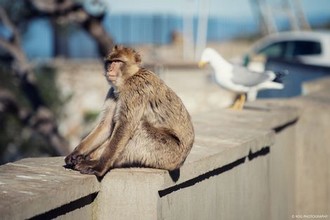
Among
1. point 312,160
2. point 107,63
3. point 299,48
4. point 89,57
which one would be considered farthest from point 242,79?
point 89,57

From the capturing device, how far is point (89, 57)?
25.1 metres

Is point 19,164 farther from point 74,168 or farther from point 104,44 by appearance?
point 104,44

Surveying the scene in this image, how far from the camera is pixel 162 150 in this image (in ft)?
14.0

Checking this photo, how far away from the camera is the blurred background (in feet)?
44.9

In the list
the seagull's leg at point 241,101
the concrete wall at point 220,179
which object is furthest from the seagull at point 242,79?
the concrete wall at point 220,179

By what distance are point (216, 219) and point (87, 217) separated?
117cm

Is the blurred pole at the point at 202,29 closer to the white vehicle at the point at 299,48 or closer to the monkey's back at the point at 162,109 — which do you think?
the white vehicle at the point at 299,48

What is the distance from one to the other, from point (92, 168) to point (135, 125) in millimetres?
473

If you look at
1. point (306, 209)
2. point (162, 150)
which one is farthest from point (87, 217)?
point (306, 209)

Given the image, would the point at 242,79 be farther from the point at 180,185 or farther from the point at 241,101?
the point at 180,185

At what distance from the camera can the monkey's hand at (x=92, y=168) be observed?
388cm

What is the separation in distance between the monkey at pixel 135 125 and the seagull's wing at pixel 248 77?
3.44 m

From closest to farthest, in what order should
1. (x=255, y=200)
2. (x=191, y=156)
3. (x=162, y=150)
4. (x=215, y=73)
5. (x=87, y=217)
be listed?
(x=87, y=217) → (x=162, y=150) → (x=191, y=156) → (x=255, y=200) → (x=215, y=73)

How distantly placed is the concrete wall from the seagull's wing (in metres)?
0.42
